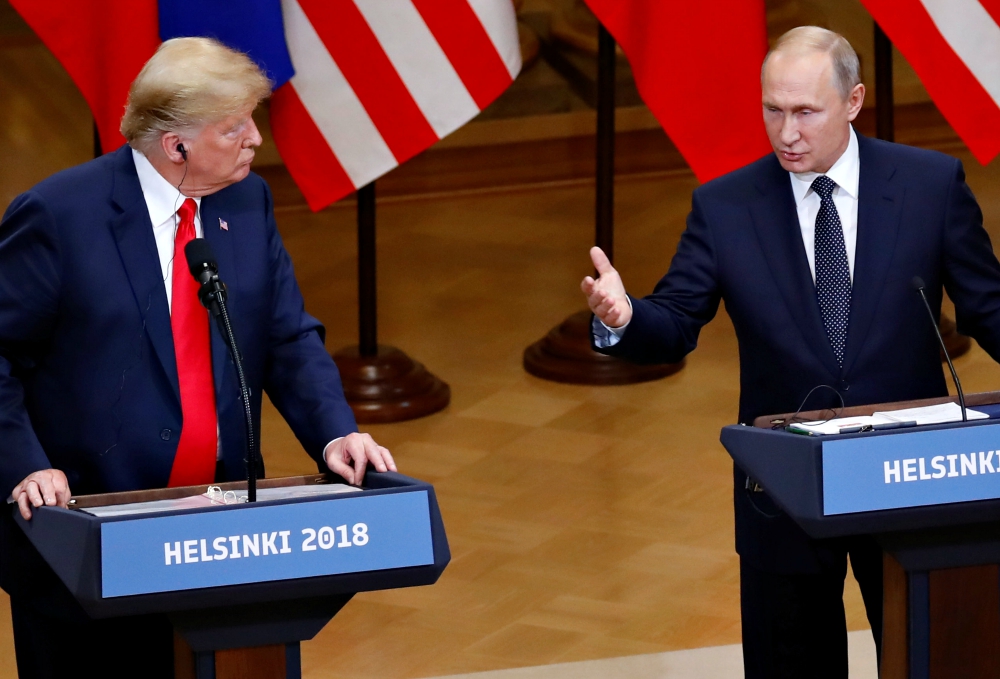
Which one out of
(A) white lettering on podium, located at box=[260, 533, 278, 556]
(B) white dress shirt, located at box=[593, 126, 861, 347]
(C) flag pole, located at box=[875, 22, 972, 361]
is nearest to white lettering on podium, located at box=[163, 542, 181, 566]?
(A) white lettering on podium, located at box=[260, 533, 278, 556]

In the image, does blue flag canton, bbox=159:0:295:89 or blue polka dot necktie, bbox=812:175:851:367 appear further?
blue flag canton, bbox=159:0:295:89

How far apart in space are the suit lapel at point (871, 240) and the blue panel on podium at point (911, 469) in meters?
0.45

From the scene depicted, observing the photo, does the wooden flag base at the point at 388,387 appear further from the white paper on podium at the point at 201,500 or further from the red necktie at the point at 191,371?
the white paper on podium at the point at 201,500

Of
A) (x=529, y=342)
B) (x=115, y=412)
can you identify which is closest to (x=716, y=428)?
(x=529, y=342)

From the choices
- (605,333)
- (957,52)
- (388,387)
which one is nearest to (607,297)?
(605,333)

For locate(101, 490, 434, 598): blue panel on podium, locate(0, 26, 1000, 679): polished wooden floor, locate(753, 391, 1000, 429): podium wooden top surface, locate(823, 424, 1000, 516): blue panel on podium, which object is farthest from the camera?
locate(0, 26, 1000, 679): polished wooden floor

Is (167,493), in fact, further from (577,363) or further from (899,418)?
(577,363)

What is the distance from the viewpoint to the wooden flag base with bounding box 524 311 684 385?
20.1ft

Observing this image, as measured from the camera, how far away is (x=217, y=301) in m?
2.43

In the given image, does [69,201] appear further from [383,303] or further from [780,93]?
Result: [383,303]

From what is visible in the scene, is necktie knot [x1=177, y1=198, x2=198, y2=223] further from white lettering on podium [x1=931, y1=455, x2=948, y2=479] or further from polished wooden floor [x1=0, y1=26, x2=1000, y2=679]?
polished wooden floor [x1=0, y1=26, x2=1000, y2=679]

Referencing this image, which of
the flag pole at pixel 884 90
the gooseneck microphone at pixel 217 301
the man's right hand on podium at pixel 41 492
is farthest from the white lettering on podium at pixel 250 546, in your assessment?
the flag pole at pixel 884 90

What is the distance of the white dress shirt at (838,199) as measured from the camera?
298 centimetres

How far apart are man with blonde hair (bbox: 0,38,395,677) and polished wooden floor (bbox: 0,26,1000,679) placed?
1.38m
